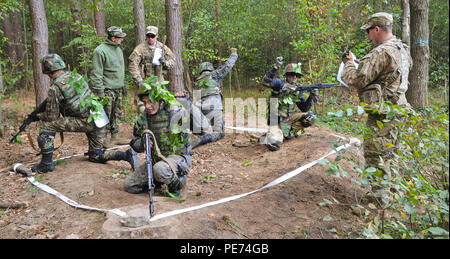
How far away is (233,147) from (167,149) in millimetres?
2873

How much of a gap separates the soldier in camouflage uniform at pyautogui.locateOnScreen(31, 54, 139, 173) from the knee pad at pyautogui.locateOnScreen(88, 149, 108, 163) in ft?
0.76

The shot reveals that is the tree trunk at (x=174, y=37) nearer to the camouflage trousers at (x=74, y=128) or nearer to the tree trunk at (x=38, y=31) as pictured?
the tree trunk at (x=38, y=31)

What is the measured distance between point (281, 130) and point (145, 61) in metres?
3.36

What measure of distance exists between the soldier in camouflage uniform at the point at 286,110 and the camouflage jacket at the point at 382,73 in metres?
2.36

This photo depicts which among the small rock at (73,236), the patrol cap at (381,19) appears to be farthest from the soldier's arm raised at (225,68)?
the small rock at (73,236)

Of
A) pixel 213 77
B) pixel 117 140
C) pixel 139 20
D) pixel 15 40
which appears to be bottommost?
pixel 117 140

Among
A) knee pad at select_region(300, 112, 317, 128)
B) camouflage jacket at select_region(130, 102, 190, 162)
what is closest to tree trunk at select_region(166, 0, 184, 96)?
knee pad at select_region(300, 112, 317, 128)

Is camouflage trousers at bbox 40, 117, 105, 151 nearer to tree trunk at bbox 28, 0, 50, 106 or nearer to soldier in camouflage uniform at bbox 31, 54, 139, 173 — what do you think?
soldier in camouflage uniform at bbox 31, 54, 139, 173

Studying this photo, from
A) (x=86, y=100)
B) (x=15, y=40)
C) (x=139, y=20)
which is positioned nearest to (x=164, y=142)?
(x=86, y=100)

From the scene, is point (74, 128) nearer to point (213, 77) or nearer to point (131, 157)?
point (131, 157)

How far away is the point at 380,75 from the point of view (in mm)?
4066

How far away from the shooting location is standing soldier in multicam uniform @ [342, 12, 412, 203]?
12.9ft

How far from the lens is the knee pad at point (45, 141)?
17.6 feet
